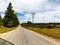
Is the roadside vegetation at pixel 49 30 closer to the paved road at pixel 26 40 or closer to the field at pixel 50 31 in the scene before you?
the field at pixel 50 31

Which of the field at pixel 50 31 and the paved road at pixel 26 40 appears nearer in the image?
the paved road at pixel 26 40

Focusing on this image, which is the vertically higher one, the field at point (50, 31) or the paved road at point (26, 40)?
the paved road at point (26, 40)

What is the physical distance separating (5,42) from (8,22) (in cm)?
9815

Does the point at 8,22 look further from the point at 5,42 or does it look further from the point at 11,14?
the point at 5,42

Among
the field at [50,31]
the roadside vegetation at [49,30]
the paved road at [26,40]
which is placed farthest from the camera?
the roadside vegetation at [49,30]

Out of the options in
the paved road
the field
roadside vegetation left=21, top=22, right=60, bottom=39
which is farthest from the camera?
roadside vegetation left=21, top=22, right=60, bottom=39

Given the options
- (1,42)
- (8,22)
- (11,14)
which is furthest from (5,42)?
(11,14)

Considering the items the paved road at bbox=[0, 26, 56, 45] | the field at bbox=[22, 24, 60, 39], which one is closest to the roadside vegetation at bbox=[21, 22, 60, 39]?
the field at bbox=[22, 24, 60, 39]

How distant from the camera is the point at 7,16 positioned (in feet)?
350

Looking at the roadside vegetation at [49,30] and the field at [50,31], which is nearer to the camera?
the field at [50,31]

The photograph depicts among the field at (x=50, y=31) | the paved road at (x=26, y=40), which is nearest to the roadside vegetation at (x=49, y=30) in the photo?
the field at (x=50, y=31)

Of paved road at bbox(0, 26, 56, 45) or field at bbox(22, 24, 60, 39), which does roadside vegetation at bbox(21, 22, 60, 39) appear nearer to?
field at bbox(22, 24, 60, 39)

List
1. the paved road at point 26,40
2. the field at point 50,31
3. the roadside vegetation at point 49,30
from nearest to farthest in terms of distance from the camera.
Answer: the paved road at point 26,40, the field at point 50,31, the roadside vegetation at point 49,30

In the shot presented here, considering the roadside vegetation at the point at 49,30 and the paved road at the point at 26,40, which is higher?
the paved road at the point at 26,40
